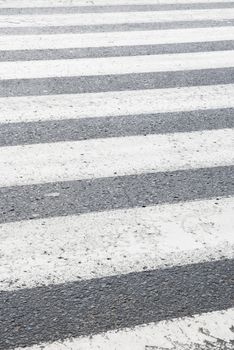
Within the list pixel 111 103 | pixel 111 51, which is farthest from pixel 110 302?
pixel 111 51

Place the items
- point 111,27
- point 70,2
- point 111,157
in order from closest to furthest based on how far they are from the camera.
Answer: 1. point 111,157
2. point 111,27
3. point 70,2

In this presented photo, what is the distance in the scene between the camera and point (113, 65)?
6.01 m

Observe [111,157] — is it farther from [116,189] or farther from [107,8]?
[107,8]

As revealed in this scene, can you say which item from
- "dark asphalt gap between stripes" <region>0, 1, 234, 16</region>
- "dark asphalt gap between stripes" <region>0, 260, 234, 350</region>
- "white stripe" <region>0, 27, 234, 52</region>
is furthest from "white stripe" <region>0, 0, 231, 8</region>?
"dark asphalt gap between stripes" <region>0, 260, 234, 350</region>

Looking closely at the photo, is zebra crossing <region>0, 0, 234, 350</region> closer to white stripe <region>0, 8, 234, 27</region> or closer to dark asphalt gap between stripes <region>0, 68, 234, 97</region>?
dark asphalt gap between stripes <region>0, 68, 234, 97</region>

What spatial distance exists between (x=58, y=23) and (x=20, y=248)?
178 inches

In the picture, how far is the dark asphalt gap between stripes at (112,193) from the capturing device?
3707 millimetres

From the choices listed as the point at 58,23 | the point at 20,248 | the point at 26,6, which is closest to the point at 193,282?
the point at 20,248

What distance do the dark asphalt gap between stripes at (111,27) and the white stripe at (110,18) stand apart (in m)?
0.13

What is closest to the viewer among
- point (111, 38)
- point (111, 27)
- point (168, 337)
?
point (168, 337)

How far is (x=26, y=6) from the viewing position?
789 centimetres

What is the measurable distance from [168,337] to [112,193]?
131cm

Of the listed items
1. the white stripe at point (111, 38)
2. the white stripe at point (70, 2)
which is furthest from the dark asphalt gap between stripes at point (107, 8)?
the white stripe at point (111, 38)

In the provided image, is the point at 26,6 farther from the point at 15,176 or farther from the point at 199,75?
the point at 15,176
